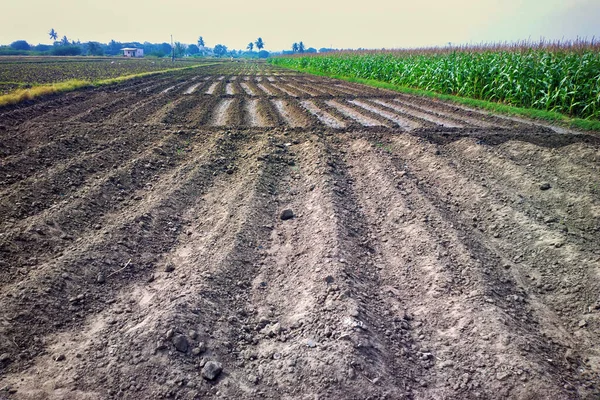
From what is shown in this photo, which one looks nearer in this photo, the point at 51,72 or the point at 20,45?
the point at 51,72

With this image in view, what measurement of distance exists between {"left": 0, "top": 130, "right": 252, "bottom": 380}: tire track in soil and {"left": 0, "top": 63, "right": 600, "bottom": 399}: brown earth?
23mm

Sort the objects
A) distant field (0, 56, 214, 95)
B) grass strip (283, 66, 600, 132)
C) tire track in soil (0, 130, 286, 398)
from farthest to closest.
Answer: distant field (0, 56, 214, 95)
grass strip (283, 66, 600, 132)
tire track in soil (0, 130, 286, 398)

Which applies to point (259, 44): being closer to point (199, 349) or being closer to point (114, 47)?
point (114, 47)

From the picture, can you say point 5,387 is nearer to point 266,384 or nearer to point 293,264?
point 266,384

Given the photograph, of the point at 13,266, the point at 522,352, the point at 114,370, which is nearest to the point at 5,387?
the point at 114,370

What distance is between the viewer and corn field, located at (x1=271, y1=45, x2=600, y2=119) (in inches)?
477

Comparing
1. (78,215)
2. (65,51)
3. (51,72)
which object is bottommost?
(78,215)

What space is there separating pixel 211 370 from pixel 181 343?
15.3 inches

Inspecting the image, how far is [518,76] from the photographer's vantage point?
14.0m

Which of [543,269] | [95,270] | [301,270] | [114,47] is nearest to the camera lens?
[95,270]

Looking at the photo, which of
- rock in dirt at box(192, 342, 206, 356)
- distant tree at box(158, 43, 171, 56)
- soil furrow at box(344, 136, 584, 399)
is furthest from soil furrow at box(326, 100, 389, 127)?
distant tree at box(158, 43, 171, 56)

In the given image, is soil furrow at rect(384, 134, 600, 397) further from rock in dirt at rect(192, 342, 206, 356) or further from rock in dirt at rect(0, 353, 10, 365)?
rock in dirt at rect(0, 353, 10, 365)

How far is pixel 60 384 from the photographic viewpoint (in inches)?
119

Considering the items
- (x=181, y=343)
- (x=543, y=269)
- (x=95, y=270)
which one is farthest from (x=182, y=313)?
(x=543, y=269)
